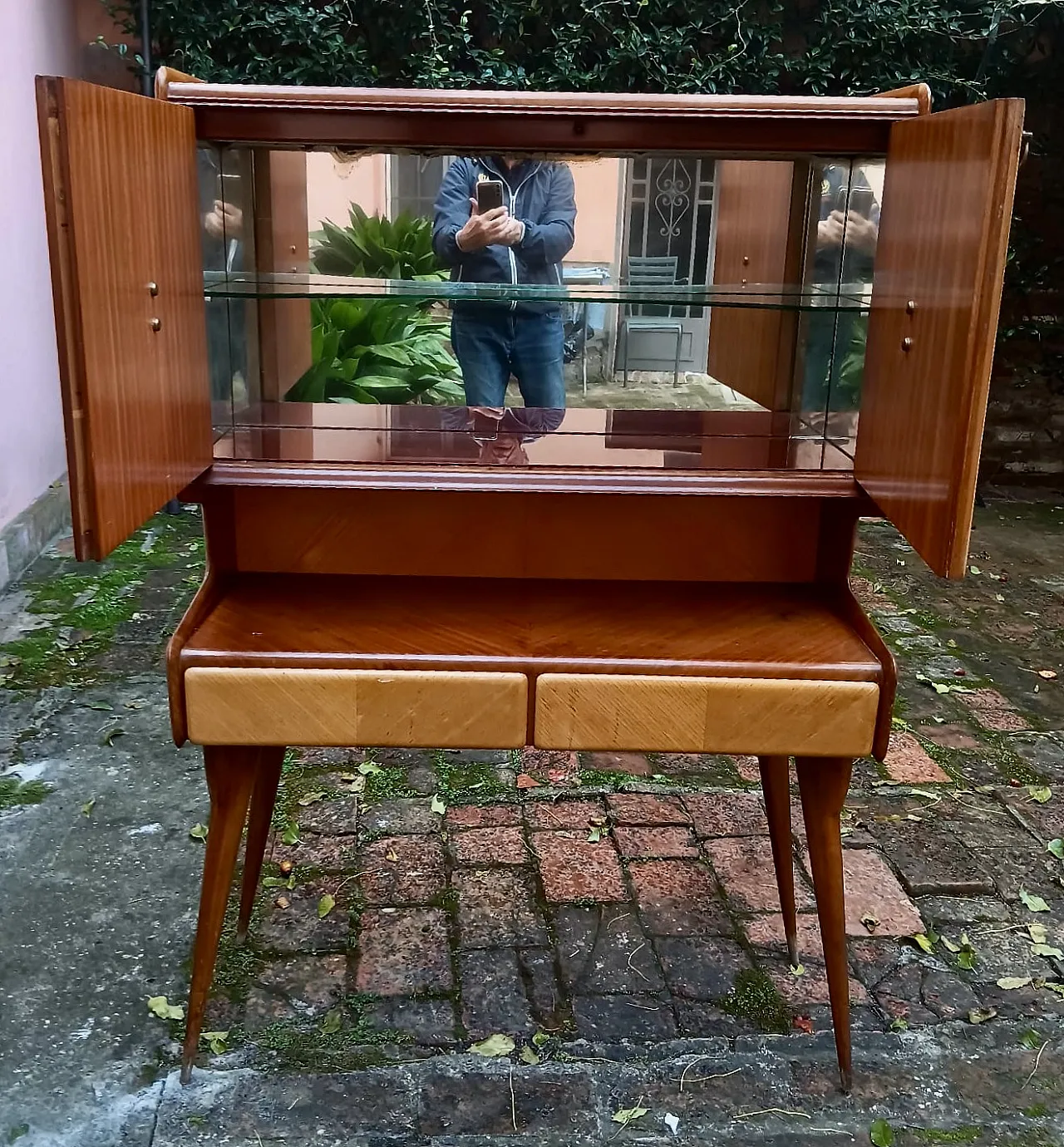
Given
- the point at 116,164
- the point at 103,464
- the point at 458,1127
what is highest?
the point at 116,164

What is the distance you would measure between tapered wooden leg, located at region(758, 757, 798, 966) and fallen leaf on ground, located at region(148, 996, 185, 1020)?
1197mm

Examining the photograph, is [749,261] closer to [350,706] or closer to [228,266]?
[228,266]

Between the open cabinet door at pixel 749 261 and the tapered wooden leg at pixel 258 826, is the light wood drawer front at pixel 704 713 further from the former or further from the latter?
the tapered wooden leg at pixel 258 826

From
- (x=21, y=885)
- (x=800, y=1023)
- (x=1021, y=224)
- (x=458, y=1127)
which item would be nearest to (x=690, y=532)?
(x=800, y=1023)

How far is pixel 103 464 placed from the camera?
1280mm

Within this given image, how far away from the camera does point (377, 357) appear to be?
2.02 meters

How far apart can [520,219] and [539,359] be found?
0.24 m

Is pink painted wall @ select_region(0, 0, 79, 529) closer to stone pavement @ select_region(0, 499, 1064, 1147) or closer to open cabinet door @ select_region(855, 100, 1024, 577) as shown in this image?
stone pavement @ select_region(0, 499, 1064, 1147)

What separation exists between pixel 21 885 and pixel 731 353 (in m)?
1.89

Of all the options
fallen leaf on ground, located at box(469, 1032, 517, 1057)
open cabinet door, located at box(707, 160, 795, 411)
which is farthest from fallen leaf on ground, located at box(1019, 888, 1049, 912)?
open cabinet door, located at box(707, 160, 795, 411)

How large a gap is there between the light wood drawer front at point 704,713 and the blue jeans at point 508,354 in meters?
0.59

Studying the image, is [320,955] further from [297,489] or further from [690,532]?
[690,532]

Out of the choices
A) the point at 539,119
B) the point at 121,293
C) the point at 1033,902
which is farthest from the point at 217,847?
the point at 1033,902

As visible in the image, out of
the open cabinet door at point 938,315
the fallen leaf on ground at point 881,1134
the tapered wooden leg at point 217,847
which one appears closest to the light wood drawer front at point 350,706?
the tapered wooden leg at point 217,847
